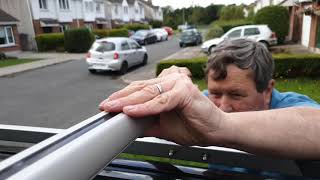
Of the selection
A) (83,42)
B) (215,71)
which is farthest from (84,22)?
(215,71)

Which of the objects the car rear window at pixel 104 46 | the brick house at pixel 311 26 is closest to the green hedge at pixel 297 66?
the car rear window at pixel 104 46

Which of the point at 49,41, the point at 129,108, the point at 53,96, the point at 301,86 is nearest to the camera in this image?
the point at 129,108

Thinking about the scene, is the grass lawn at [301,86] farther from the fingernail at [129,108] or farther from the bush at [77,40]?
the bush at [77,40]

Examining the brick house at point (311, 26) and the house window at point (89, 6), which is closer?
the brick house at point (311, 26)

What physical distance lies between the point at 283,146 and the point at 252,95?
2.65ft

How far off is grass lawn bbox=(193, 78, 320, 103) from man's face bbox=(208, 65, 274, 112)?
6.68 meters

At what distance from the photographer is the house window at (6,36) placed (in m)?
26.5

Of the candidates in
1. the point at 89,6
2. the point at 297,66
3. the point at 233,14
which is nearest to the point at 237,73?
the point at 297,66

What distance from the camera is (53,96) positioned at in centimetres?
1074

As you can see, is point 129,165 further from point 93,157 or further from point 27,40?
point 27,40

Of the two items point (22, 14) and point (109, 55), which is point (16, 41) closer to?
point (22, 14)

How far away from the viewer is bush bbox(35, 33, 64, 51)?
28438 mm

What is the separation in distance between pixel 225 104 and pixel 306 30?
2158 centimetres

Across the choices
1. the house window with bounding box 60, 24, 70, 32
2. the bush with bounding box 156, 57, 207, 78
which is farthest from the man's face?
the house window with bounding box 60, 24, 70, 32
